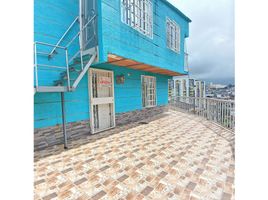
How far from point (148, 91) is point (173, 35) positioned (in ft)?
11.5

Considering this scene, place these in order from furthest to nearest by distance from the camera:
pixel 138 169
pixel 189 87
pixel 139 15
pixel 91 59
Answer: pixel 189 87 < pixel 139 15 < pixel 91 59 < pixel 138 169

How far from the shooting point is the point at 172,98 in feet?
40.2

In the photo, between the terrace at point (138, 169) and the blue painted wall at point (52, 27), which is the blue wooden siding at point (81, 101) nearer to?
the blue painted wall at point (52, 27)

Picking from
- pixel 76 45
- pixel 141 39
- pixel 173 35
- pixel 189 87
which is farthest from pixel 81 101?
pixel 189 87

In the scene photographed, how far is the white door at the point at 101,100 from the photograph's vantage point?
5.01m

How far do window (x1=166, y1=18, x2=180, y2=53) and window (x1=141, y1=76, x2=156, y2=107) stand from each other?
2.08 meters

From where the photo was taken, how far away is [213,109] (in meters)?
6.14

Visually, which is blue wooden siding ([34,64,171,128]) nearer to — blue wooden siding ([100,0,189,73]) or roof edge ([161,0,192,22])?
blue wooden siding ([100,0,189,73])

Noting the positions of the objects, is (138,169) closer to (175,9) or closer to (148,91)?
(148,91)

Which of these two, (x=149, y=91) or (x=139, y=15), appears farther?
(x=149, y=91)

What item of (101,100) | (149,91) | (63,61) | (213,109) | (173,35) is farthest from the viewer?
(149,91)
